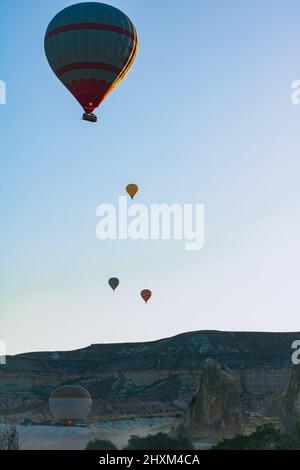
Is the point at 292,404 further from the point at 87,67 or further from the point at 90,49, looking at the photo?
the point at 90,49

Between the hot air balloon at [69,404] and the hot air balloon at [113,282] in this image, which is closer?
the hot air balloon at [113,282]

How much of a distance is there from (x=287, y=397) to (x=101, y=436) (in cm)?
2907

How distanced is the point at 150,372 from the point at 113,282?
75.9 meters

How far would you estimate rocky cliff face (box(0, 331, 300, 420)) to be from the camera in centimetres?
16875

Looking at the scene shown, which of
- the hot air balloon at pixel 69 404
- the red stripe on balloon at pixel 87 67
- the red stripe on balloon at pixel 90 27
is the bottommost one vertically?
the hot air balloon at pixel 69 404

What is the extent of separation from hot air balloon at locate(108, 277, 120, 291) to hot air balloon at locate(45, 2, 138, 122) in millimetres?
42934

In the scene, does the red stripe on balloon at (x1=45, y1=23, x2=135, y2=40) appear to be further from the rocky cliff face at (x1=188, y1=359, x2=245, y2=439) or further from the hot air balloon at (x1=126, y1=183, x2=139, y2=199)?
the rocky cliff face at (x1=188, y1=359, x2=245, y2=439)

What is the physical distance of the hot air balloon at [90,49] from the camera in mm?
65938

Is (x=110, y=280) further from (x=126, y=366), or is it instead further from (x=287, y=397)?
(x=126, y=366)

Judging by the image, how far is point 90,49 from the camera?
6575 cm

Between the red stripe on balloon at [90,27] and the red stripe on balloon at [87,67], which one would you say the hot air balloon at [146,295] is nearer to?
the red stripe on balloon at [87,67]

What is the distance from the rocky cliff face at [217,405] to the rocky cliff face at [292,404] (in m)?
11.8

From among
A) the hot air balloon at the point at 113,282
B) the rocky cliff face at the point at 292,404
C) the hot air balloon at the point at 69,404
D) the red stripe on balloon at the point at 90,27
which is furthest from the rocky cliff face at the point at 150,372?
the red stripe on balloon at the point at 90,27
